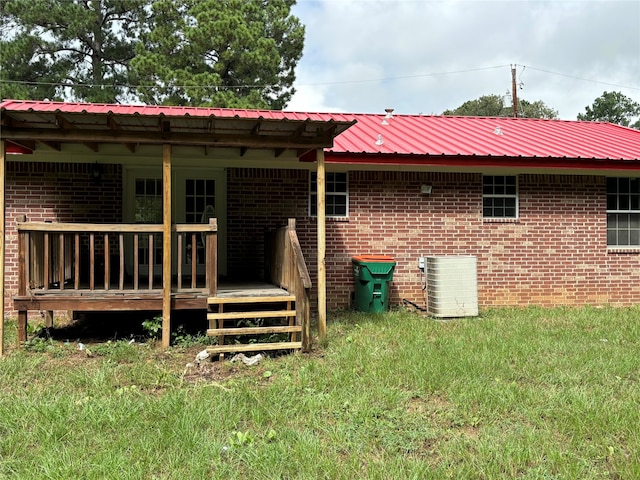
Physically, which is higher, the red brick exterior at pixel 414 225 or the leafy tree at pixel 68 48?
the leafy tree at pixel 68 48

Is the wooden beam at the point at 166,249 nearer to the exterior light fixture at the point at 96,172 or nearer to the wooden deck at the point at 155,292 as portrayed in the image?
the wooden deck at the point at 155,292

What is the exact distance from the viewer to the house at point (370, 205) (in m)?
8.70

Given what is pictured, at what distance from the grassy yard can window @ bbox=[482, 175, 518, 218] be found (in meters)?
3.77

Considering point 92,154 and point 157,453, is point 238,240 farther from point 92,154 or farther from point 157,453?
point 157,453

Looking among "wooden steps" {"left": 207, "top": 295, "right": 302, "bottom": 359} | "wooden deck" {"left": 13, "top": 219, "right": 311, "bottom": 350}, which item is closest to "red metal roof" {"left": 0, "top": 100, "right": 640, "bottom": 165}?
"wooden deck" {"left": 13, "top": 219, "right": 311, "bottom": 350}

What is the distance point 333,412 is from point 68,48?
2291 centimetres

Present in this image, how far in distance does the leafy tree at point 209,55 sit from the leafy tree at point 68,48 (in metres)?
1.34

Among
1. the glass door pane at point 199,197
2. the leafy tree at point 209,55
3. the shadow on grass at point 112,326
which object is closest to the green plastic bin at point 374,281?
the shadow on grass at point 112,326

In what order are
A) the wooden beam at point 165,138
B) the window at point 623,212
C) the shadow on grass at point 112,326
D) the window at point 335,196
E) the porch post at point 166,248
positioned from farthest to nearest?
the window at point 623,212
the window at point 335,196
the shadow on grass at point 112,326
the porch post at point 166,248
the wooden beam at point 165,138

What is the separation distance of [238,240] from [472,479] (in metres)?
6.47

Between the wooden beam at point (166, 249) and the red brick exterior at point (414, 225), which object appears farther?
the red brick exterior at point (414, 225)

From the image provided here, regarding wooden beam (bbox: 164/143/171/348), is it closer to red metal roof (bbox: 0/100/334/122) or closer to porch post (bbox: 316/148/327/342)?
red metal roof (bbox: 0/100/334/122)

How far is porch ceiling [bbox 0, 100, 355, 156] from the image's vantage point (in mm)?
6039

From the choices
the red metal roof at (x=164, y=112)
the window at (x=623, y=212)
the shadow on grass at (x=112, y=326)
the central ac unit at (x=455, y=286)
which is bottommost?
the shadow on grass at (x=112, y=326)
